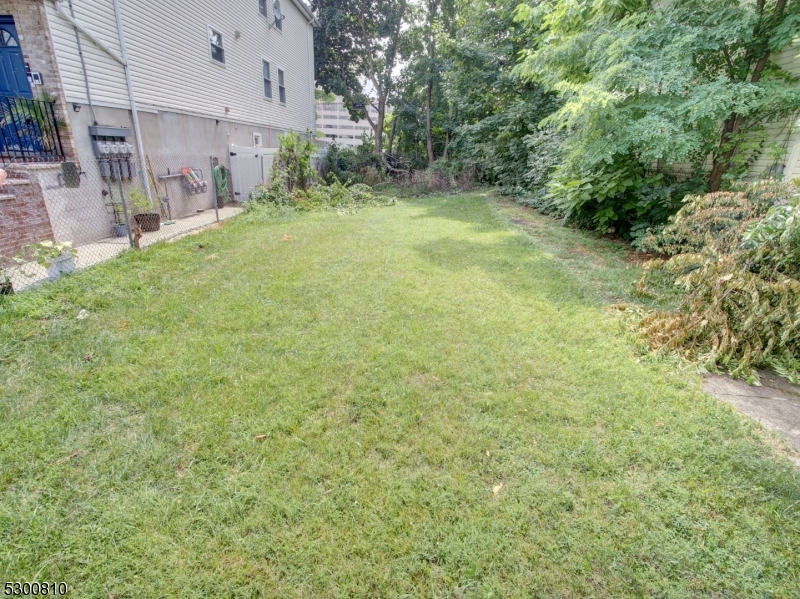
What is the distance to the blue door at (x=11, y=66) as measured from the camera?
537cm

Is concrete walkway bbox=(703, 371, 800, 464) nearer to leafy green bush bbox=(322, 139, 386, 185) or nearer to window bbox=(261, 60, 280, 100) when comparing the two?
window bbox=(261, 60, 280, 100)

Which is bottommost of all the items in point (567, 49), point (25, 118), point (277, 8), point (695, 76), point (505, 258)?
point (505, 258)

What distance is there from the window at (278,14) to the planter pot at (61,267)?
12740 millimetres

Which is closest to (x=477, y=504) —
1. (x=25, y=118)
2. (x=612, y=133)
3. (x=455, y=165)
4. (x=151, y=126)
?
(x=612, y=133)

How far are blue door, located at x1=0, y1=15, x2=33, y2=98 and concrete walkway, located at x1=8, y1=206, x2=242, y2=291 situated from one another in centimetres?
236

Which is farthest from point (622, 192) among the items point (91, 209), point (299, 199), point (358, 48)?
point (358, 48)

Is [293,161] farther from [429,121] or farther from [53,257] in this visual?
[429,121]

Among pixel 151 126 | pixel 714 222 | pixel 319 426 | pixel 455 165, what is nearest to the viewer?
pixel 319 426

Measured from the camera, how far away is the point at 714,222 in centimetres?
377

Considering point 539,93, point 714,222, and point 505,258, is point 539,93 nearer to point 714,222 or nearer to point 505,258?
point 505,258

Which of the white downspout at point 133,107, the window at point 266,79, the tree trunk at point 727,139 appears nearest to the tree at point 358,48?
the window at point 266,79

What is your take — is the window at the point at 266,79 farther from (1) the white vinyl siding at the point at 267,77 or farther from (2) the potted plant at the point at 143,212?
(2) the potted plant at the point at 143,212

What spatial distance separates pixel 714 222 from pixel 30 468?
5.73 m

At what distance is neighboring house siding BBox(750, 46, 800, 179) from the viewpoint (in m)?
4.96
